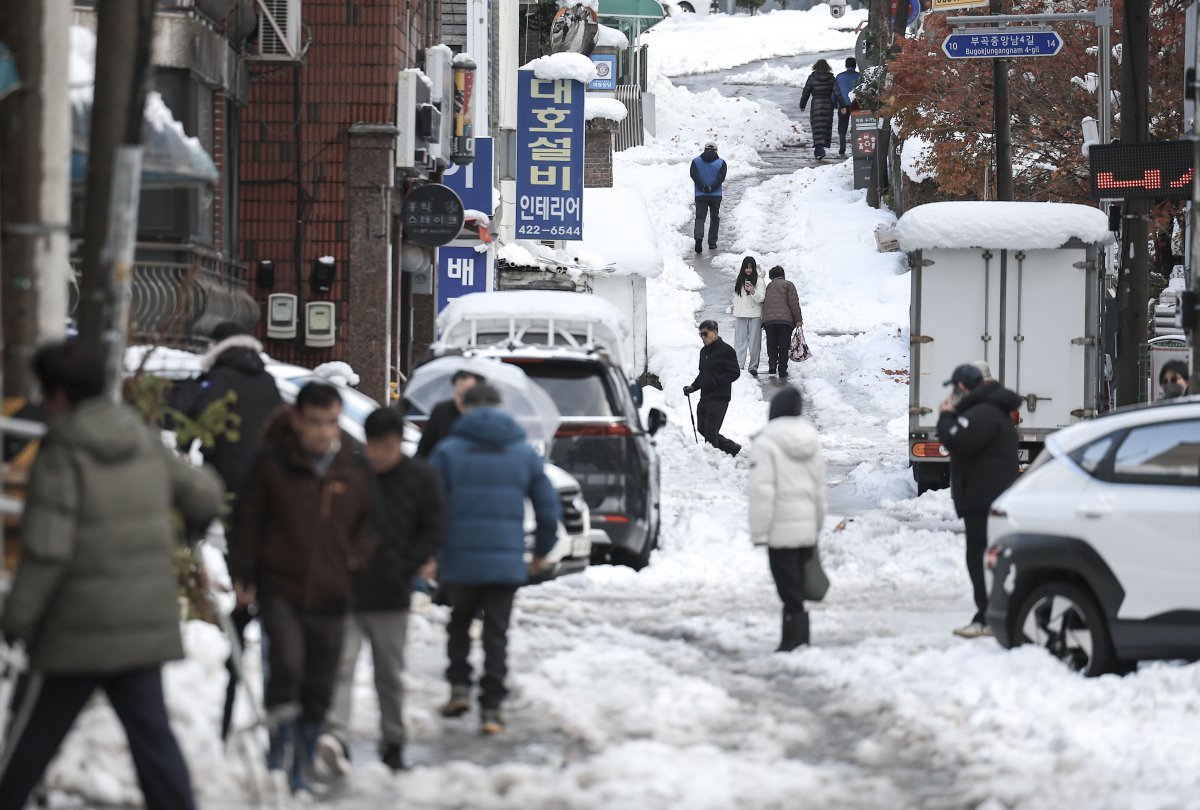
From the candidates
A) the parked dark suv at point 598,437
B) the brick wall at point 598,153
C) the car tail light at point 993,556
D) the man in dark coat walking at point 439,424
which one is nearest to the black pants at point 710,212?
the brick wall at point 598,153

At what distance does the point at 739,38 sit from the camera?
84875mm

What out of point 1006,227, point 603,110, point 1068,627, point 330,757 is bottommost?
point 330,757

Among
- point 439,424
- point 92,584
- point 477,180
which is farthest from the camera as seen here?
point 477,180

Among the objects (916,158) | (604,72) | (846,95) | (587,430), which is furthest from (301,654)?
(846,95)

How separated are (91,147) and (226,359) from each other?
2454mm

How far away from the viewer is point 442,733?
988cm


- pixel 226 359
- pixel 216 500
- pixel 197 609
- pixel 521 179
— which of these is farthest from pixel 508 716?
pixel 521 179

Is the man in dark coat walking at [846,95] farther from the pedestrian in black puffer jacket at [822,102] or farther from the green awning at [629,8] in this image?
the green awning at [629,8]

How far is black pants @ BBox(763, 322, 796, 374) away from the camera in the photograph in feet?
107

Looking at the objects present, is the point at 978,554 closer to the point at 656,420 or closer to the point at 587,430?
the point at 587,430

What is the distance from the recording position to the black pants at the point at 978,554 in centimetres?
1343

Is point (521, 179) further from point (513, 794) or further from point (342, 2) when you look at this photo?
point (513, 794)

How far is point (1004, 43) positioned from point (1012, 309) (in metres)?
3.87

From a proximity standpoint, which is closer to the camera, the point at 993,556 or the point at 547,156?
the point at 993,556
